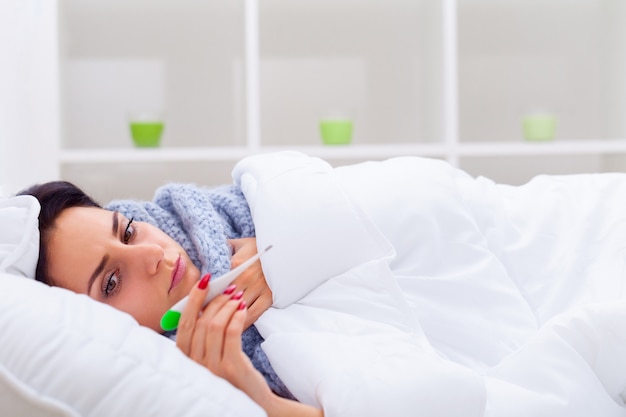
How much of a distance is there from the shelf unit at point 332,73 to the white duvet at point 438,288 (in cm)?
153

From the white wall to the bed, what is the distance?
127 cm

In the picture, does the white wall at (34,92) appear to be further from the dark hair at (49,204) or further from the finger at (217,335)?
the finger at (217,335)

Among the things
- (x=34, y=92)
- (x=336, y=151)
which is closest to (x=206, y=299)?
(x=336, y=151)

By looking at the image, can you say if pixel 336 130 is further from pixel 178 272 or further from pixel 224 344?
pixel 224 344

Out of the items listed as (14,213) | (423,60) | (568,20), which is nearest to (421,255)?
(14,213)

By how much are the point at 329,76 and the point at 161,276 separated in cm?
199

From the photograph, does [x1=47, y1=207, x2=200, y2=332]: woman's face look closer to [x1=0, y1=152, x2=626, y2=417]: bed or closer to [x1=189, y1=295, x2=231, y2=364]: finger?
[x1=0, y1=152, x2=626, y2=417]: bed

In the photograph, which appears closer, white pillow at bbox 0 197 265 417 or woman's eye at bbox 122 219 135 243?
white pillow at bbox 0 197 265 417

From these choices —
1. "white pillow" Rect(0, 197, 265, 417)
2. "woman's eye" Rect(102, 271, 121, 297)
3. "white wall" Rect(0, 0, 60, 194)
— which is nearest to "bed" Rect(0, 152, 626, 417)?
"white pillow" Rect(0, 197, 265, 417)

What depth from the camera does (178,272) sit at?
111cm

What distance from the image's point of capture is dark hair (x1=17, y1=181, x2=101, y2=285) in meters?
1.06

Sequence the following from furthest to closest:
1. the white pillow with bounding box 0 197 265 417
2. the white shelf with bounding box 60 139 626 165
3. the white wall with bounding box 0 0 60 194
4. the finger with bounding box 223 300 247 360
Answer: the white shelf with bounding box 60 139 626 165, the white wall with bounding box 0 0 60 194, the finger with bounding box 223 300 247 360, the white pillow with bounding box 0 197 265 417

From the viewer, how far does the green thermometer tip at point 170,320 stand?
90cm

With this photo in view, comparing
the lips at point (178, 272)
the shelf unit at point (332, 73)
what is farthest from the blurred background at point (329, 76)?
the lips at point (178, 272)
